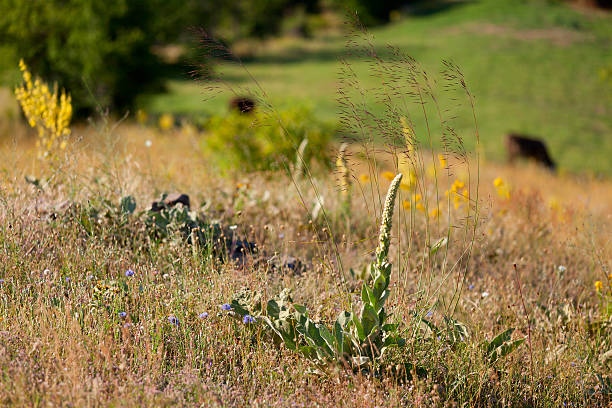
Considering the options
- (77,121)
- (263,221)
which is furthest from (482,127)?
(263,221)

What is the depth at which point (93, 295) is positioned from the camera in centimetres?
277

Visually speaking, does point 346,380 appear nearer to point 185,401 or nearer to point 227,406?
point 227,406

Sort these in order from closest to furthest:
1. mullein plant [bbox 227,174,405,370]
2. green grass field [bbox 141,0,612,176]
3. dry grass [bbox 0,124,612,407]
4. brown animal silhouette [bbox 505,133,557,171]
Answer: dry grass [bbox 0,124,612,407]
mullein plant [bbox 227,174,405,370]
brown animal silhouette [bbox 505,133,557,171]
green grass field [bbox 141,0,612,176]

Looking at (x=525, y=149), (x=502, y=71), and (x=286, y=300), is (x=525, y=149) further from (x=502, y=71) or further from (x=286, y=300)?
(x=502, y=71)

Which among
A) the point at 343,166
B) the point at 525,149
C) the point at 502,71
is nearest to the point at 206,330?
the point at 343,166

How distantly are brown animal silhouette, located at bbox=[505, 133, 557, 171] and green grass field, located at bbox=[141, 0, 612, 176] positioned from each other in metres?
1.55

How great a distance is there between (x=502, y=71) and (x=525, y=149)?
13901mm

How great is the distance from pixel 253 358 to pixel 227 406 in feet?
1.10

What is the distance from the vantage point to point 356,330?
2.57m

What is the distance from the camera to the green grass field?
18.6 m

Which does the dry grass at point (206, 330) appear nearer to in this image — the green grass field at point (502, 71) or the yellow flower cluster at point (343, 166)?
the yellow flower cluster at point (343, 166)

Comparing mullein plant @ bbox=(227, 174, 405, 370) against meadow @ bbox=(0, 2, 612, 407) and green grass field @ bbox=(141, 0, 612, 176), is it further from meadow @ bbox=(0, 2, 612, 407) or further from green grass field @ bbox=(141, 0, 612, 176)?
green grass field @ bbox=(141, 0, 612, 176)

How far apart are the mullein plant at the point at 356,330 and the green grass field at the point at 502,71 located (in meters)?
10.1

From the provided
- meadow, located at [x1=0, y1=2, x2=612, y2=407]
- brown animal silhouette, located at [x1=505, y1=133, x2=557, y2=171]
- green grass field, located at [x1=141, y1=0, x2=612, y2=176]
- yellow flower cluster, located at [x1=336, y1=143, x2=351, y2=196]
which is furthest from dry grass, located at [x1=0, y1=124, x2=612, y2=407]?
brown animal silhouette, located at [x1=505, y1=133, x2=557, y2=171]
